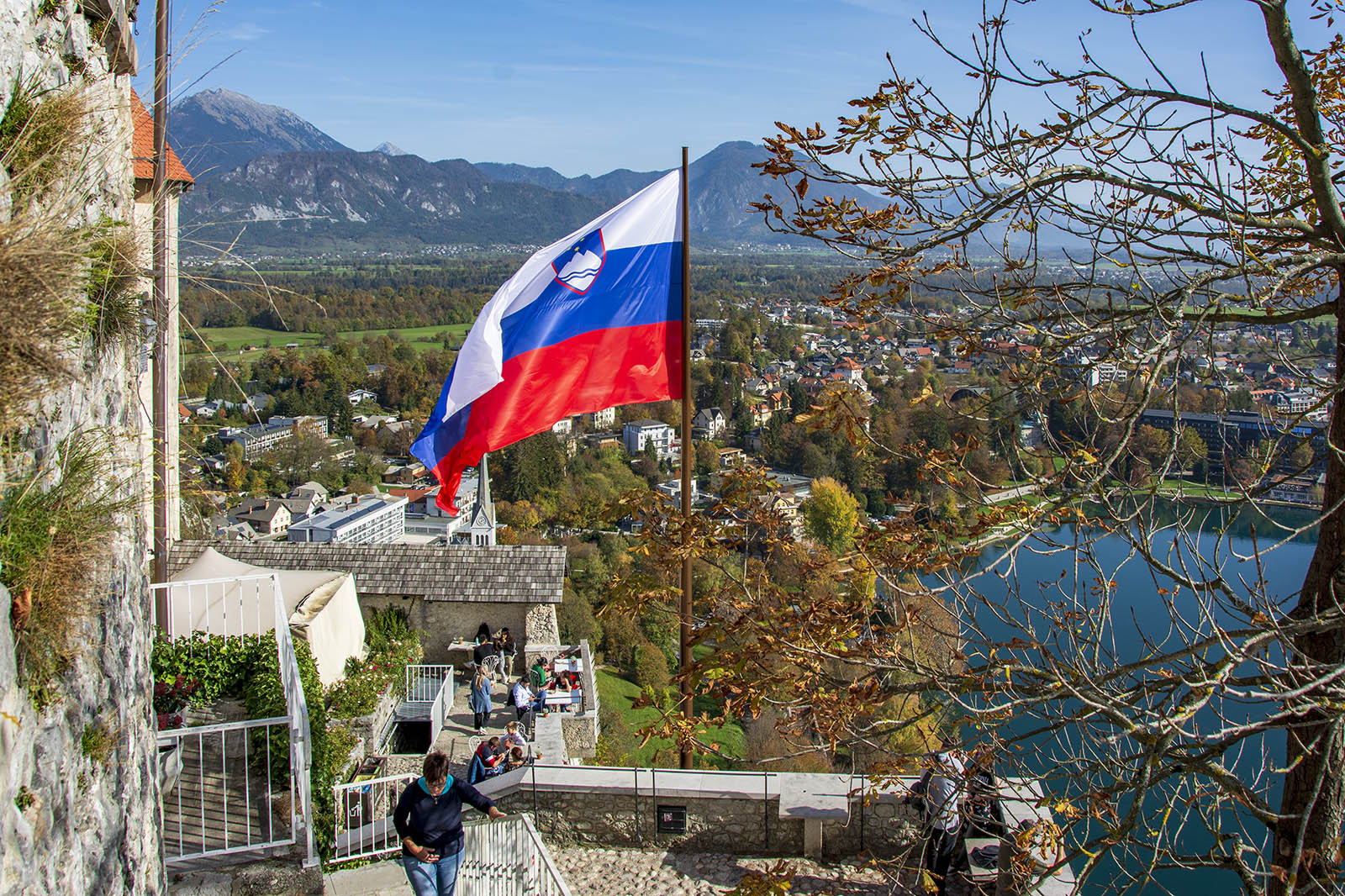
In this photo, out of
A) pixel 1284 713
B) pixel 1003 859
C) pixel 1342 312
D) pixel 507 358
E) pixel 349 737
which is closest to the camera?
pixel 1284 713

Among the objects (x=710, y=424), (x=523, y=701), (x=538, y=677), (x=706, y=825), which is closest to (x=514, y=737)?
(x=523, y=701)

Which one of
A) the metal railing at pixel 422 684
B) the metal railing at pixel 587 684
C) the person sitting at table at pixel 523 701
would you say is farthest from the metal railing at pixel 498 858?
the metal railing at pixel 587 684

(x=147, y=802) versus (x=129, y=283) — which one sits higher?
(x=129, y=283)

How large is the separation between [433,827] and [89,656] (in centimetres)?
215

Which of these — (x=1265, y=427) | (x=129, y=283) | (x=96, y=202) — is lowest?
(x=1265, y=427)

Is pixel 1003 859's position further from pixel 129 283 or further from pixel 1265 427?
pixel 129 283

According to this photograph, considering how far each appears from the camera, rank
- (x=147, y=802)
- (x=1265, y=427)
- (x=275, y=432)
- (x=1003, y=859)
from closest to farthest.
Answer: (x=147, y=802)
(x=1265, y=427)
(x=1003, y=859)
(x=275, y=432)

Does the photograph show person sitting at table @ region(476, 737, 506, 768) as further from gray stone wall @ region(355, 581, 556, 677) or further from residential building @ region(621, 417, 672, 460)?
residential building @ region(621, 417, 672, 460)

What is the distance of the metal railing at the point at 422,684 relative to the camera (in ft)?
33.9

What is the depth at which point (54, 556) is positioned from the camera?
255 centimetres

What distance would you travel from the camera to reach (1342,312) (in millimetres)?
3617

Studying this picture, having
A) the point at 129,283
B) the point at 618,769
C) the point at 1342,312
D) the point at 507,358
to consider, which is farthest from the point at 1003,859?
the point at 129,283

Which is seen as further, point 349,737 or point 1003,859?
point 349,737

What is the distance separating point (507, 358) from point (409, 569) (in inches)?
241
